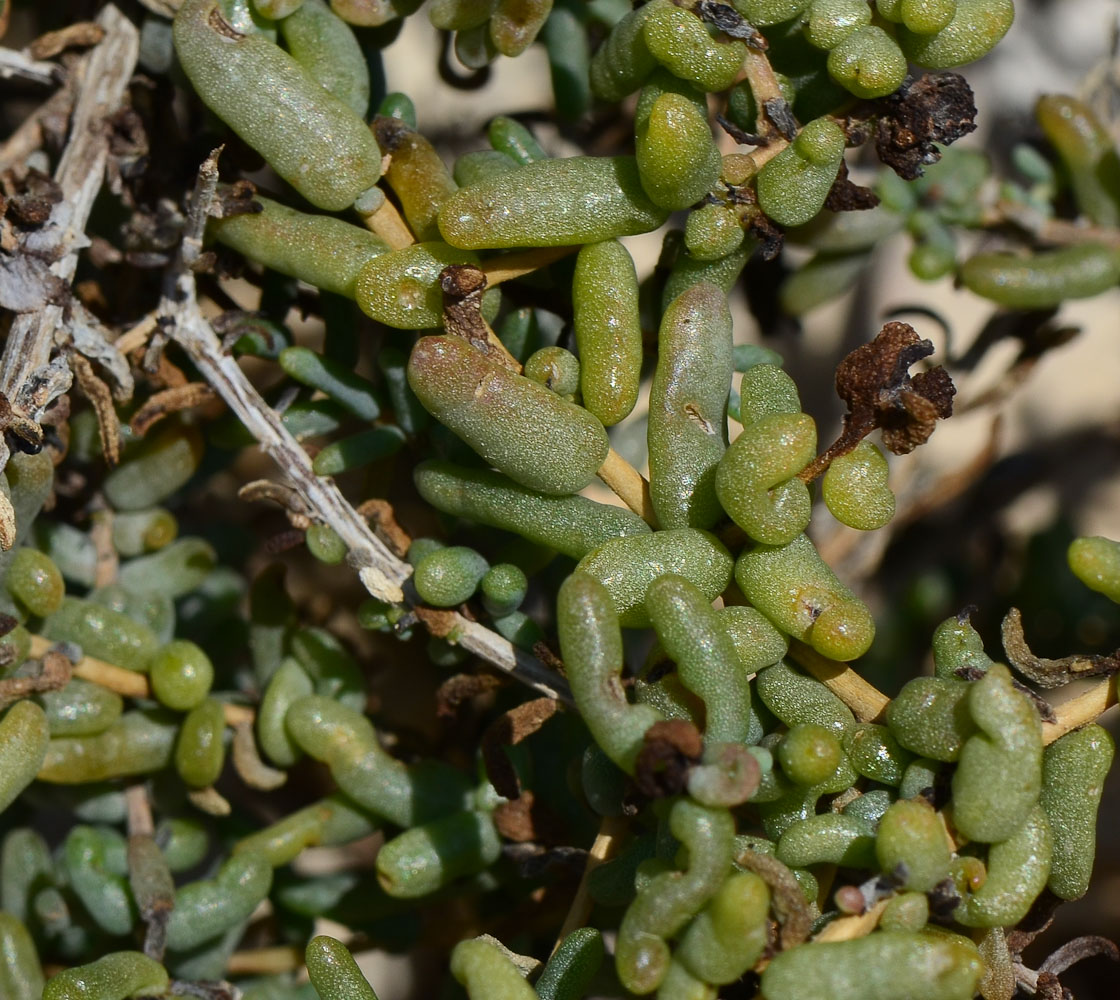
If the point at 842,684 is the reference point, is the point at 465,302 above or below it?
above

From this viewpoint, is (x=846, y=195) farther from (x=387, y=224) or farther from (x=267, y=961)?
(x=267, y=961)

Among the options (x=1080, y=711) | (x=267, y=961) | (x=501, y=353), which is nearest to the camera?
(x=1080, y=711)

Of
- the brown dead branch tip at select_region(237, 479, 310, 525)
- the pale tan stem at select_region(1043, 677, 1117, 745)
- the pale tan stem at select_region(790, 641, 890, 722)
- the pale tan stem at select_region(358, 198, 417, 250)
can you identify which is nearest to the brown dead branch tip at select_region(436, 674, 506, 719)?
the brown dead branch tip at select_region(237, 479, 310, 525)

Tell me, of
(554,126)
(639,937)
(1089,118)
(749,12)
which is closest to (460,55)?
(749,12)

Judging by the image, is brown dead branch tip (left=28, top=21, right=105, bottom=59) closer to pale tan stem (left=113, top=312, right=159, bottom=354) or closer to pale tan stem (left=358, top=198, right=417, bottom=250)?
pale tan stem (left=113, top=312, right=159, bottom=354)

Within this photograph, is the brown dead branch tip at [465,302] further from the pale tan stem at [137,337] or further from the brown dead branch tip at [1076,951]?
the brown dead branch tip at [1076,951]

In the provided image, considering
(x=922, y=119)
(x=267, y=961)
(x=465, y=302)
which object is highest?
(x=922, y=119)

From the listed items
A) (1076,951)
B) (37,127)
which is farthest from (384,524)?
(1076,951)
